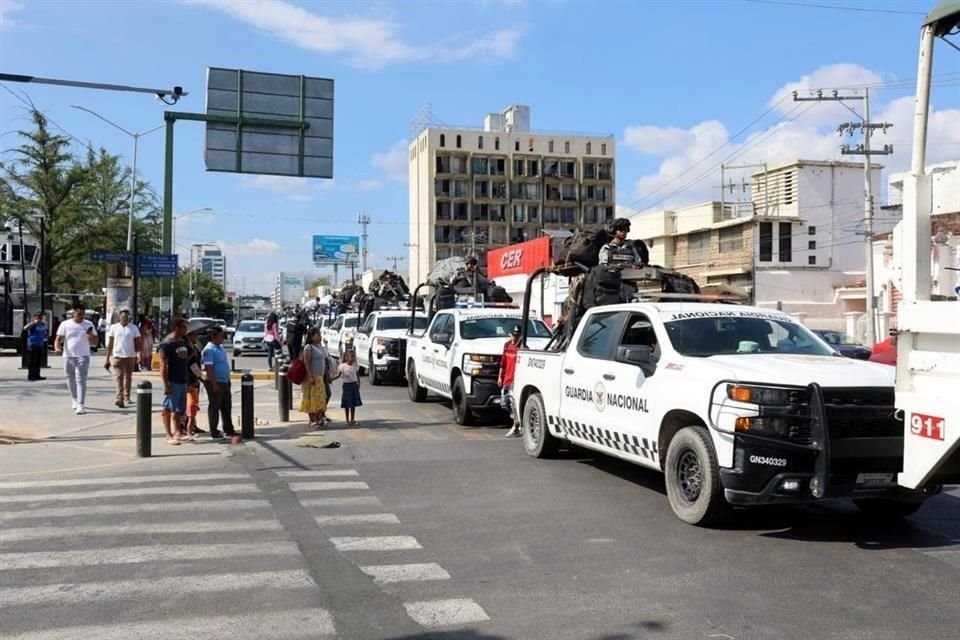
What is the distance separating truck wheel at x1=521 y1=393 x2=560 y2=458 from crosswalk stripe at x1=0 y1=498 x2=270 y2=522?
137 inches

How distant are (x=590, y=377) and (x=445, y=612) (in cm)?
417

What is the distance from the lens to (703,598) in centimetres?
545

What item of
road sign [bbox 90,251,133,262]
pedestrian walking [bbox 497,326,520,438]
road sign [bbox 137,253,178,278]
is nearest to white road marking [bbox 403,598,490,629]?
pedestrian walking [bbox 497,326,520,438]

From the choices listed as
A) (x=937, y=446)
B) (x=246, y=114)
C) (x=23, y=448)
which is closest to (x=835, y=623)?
(x=937, y=446)

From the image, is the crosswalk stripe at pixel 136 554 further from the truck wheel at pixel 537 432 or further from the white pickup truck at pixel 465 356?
the white pickup truck at pixel 465 356

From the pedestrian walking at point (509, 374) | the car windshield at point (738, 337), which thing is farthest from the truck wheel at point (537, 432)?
the car windshield at point (738, 337)

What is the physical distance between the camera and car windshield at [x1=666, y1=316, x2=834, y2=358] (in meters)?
7.92

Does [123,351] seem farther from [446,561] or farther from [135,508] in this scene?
[446,561]

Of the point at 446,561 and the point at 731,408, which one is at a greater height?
the point at 731,408

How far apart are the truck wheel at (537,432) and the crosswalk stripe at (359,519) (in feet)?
9.78

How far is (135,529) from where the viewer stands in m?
7.33

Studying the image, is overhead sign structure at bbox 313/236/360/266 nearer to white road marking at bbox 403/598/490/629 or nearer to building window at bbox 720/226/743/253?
building window at bbox 720/226/743/253

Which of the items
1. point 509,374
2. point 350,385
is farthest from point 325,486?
point 350,385

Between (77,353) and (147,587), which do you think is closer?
(147,587)
